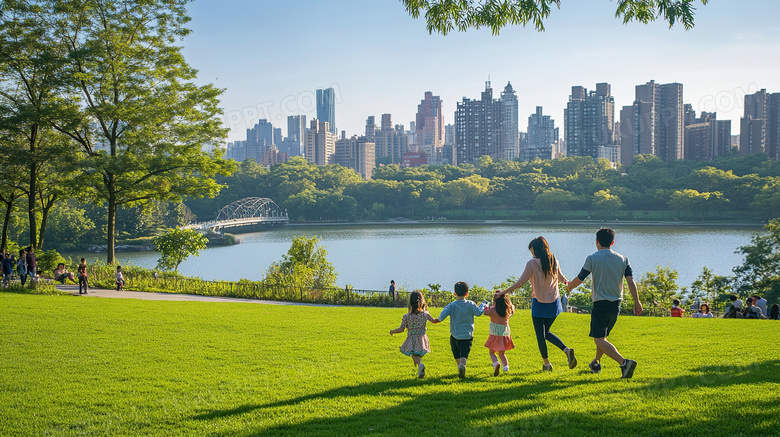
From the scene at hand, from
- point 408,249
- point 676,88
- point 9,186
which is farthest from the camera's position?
point 676,88

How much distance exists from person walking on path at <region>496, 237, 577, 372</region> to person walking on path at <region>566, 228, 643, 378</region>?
0.32 meters

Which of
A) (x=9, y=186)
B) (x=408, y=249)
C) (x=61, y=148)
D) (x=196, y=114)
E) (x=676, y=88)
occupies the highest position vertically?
(x=676, y=88)

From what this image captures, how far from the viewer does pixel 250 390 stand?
5273mm

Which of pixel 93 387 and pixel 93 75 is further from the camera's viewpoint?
pixel 93 75

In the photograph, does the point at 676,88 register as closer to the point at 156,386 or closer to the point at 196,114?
the point at 196,114

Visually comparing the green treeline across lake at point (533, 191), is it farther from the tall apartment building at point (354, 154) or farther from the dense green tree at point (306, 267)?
the dense green tree at point (306, 267)

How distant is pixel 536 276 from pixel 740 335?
15.9ft

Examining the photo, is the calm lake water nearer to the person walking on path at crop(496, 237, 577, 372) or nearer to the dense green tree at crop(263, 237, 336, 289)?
the dense green tree at crop(263, 237, 336, 289)

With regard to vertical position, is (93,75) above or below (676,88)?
below

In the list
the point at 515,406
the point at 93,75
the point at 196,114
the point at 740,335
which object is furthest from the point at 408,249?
the point at 515,406

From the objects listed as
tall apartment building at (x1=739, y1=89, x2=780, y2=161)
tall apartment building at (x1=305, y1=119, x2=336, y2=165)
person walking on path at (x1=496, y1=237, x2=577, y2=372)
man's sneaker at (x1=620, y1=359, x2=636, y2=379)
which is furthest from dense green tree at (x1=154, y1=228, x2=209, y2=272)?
tall apartment building at (x1=305, y1=119, x2=336, y2=165)

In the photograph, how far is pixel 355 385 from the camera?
538 cm

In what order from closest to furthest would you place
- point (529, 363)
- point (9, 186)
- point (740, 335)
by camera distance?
point (529, 363)
point (740, 335)
point (9, 186)

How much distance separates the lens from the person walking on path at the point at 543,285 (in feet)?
17.7
